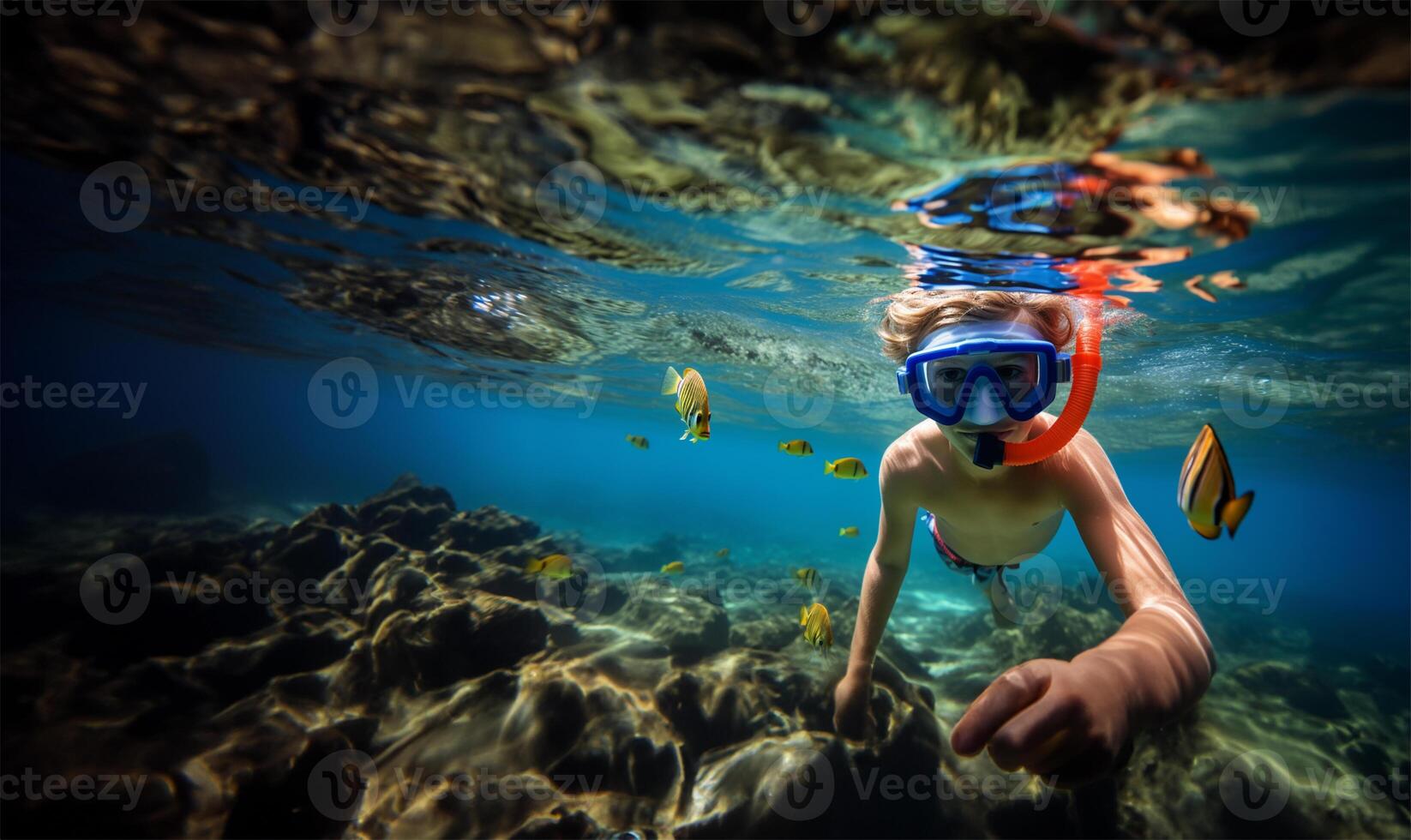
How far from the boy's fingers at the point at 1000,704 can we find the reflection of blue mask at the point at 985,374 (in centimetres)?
200

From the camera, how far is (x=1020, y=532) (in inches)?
177

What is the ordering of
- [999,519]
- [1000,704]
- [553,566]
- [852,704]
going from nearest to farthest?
[1000,704] < [999,519] < [852,704] < [553,566]

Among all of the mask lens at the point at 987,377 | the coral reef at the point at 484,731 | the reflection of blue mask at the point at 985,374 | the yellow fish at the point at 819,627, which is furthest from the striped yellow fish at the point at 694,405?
the coral reef at the point at 484,731

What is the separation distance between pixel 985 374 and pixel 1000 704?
7.51 ft

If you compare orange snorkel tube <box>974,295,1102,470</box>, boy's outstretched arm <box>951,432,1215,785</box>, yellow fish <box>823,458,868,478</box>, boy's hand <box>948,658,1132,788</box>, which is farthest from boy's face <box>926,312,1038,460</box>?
yellow fish <box>823,458,868,478</box>

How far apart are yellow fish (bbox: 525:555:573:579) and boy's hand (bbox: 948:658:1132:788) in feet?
17.7

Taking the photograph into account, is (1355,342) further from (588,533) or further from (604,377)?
(588,533)

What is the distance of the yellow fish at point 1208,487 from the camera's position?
89.4 inches

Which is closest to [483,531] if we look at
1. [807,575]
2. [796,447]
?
[807,575]

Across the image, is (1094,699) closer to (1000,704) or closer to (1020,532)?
(1000,704)

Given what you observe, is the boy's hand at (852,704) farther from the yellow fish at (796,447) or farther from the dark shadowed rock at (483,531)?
the dark shadowed rock at (483,531)

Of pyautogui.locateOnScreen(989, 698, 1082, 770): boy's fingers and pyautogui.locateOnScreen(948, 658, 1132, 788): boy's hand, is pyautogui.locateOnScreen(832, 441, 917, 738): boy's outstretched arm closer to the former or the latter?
pyautogui.locateOnScreen(948, 658, 1132, 788): boy's hand

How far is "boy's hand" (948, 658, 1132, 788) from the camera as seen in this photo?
154 centimetres

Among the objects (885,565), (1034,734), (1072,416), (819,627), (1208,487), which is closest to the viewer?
(1034,734)
